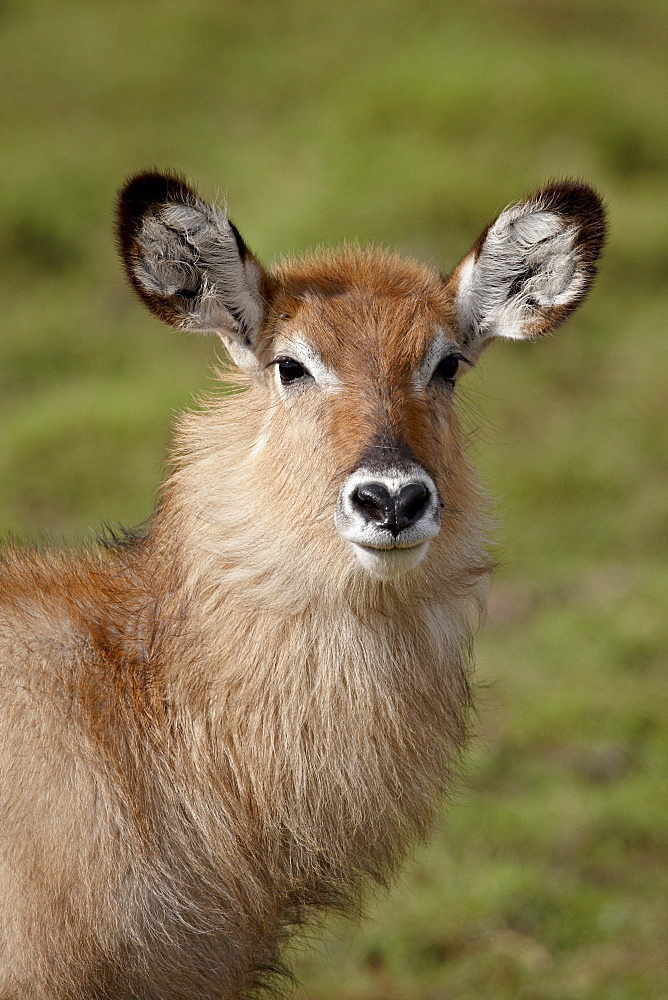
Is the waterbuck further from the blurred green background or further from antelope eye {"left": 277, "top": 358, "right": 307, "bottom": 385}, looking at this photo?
the blurred green background

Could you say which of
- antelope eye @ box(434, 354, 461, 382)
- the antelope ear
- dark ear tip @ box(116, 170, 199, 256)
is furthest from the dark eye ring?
dark ear tip @ box(116, 170, 199, 256)

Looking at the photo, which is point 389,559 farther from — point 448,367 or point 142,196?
point 142,196

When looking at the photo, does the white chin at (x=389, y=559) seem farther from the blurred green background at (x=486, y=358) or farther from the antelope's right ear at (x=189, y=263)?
the antelope's right ear at (x=189, y=263)

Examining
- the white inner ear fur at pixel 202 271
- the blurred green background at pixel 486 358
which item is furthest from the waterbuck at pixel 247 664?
the blurred green background at pixel 486 358

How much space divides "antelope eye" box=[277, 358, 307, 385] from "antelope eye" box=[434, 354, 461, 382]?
1.66 feet

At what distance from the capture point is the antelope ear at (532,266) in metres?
4.75

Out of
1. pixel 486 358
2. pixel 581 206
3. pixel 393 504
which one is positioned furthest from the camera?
pixel 486 358

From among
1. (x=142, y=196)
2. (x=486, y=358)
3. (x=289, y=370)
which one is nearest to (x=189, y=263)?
(x=142, y=196)

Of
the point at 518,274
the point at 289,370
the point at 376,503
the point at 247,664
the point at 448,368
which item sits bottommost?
the point at 247,664

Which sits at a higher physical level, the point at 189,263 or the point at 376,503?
the point at 189,263

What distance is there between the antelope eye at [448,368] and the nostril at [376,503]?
0.85 m

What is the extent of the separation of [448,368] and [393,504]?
990 mm

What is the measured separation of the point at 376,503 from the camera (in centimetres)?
385

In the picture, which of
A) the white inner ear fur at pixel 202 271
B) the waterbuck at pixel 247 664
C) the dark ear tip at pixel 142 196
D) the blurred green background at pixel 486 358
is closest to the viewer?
the waterbuck at pixel 247 664
